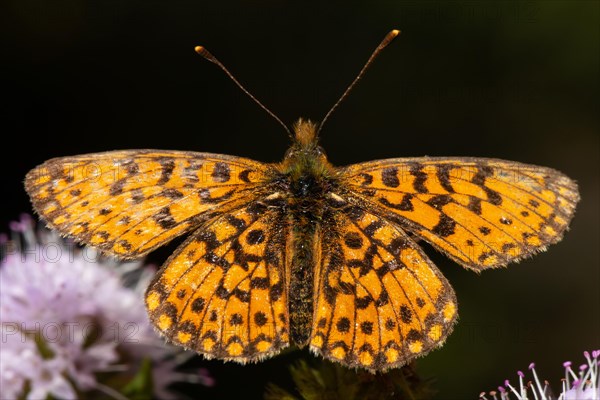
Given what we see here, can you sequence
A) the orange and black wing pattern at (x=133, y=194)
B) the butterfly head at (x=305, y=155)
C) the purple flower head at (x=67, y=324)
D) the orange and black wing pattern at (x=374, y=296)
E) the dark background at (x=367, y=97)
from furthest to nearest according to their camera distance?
1. the dark background at (x=367, y=97)
2. the purple flower head at (x=67, y=324)
3. the butterfly head at (x=305, y=155)
4. the orange and black wing pattern at (x=133, y=194)
5. the orange and black wing pattern at (x=374, y=296)

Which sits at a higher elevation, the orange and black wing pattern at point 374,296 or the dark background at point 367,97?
the dark background at point 367,97

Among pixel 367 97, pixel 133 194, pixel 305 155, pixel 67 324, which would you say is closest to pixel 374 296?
pixel 305 155

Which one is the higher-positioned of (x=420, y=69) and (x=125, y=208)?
(x=420, y=69)

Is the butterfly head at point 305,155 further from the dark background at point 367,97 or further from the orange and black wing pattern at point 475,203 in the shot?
the dark background at point 367,97

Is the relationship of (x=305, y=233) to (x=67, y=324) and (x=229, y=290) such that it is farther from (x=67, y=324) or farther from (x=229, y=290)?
(x=67, y=324)


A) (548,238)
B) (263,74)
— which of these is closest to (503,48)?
(263,74)

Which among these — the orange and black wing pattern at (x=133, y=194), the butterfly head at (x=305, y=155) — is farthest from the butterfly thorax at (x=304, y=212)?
the orange and black wing pattern at (x=133, y=194)

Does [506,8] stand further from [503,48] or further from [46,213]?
[46,213]
